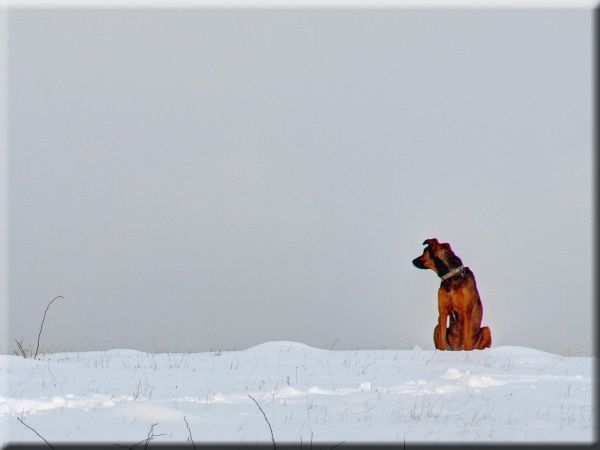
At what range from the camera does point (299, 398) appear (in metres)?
7.07

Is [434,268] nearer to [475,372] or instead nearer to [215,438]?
[475,372]

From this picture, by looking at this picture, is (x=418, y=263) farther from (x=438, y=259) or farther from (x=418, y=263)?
(x=438, y=259)

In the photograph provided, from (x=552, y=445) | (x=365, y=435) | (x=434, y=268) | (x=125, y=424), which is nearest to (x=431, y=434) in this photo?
(x=365, y=435)

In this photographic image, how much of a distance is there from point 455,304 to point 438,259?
27.2 inches

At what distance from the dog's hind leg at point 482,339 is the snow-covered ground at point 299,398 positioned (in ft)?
1.60

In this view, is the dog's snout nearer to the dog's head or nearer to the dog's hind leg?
the dog's head

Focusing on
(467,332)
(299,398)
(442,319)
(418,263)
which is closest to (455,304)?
(442,319)

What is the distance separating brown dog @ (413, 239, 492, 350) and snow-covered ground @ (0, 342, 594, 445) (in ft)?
1.28

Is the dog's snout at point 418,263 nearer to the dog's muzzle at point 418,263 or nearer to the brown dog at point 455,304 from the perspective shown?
the dog's muzzle at point 418,263

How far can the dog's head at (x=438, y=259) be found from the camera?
441 inches

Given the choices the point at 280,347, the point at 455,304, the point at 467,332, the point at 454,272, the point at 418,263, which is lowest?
the point at 280,347

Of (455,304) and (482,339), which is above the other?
(455,304)

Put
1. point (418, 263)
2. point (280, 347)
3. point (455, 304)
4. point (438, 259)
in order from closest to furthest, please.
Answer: point (455, 304)
point (438, 259)
point (418, 263)
point (280, 347)

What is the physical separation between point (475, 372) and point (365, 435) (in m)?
3.86
